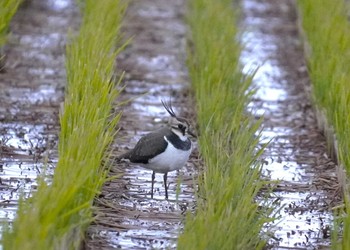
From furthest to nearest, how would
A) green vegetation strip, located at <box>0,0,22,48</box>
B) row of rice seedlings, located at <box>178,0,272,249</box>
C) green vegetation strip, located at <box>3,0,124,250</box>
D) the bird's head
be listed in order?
green vegetation strip, located at <box>0,0,22,48</box>, the bird's head, row of rice seedlings, located at <box>178,0,272,249</box>, green vegetation strip, located at <box>3,0,124,250</box>

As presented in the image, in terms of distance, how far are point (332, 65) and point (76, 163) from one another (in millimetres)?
3253

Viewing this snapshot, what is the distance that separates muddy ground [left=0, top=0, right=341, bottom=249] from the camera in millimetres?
5773

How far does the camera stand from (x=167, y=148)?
19.8 ft

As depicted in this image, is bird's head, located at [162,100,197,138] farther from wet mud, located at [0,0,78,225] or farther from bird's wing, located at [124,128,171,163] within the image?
wet mud, located at [0,0,78,225]

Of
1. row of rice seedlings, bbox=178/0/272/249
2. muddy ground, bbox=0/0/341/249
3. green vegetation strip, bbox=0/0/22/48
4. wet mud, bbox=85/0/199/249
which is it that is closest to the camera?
row of rice seedlings, bbox=178/0/272/249

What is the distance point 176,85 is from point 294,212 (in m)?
3.38

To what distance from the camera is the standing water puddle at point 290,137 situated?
5.90m

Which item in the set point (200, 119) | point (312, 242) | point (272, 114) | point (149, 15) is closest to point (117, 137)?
point (200, 119)

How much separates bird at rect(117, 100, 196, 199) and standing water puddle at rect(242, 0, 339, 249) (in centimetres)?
62

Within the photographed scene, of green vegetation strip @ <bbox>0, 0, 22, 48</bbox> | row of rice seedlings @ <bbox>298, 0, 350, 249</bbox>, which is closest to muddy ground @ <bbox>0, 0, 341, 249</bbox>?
row of rice seedlings @ <bbox>298, 0, 350, 249</bbox>

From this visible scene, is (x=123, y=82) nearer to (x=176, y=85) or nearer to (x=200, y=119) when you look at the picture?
(x=176, y=85)

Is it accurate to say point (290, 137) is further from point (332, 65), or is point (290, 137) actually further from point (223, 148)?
point (223, 148)

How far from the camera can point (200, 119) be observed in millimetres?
7023

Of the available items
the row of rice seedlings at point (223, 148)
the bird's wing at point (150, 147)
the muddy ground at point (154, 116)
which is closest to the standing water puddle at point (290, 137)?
the muddy ground at point (154, 116)
